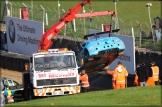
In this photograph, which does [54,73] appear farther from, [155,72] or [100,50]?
[155,72]

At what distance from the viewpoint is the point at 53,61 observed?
26.2 metres

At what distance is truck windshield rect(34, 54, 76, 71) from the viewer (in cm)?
2614

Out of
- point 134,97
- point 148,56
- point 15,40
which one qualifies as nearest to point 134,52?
point 148,56

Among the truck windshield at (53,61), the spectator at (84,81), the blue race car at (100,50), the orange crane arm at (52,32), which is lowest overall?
the spectator at (84,81)

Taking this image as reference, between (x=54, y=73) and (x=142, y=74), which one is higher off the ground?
(x=54, y=73)

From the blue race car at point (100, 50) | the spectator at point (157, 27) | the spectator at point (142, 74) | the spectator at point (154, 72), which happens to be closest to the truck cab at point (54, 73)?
the blue race car at point (100, 50)

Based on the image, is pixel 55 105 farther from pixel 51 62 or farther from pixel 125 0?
pixel 125 0

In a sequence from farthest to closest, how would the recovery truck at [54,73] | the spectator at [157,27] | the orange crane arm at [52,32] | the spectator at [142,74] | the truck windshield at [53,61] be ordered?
1. the spectator at [157,27]
2. the orange crane arm at [52,32]
3. the spectator at [142,74]
4. the truck windshield at [53,61]
5. the recovery truck at [54,73]

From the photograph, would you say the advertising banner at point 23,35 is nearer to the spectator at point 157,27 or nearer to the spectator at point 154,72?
the spectator at point 157,27

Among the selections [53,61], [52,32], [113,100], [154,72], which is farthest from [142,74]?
[113,100]

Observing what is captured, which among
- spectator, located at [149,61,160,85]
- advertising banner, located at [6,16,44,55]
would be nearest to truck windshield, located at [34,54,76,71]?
spectator, located at [149,61,160,85]

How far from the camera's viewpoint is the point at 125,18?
154 feet

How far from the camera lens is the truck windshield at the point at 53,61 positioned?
1029 inches

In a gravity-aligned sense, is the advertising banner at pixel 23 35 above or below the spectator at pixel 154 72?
above
